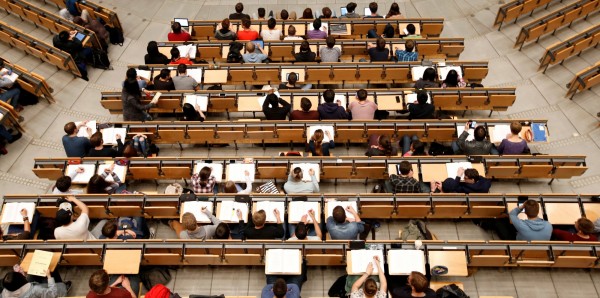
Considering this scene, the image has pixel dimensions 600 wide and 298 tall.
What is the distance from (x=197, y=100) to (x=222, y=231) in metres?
3.45

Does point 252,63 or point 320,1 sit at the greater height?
point 320,1

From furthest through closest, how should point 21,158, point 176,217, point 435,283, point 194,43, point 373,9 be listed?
point 373,9 → point 194,43 → point 21,158 → point 176,217 → point 435,283

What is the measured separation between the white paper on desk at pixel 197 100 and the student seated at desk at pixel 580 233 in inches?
264

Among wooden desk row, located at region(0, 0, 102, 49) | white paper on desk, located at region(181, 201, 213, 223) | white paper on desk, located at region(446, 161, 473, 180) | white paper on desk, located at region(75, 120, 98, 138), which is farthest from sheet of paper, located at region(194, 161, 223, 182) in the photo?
wooden desk row, located at region(0, 0, 102, 49)

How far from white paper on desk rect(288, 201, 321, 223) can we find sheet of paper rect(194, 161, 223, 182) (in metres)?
1.47

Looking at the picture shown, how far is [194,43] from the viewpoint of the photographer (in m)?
10.7

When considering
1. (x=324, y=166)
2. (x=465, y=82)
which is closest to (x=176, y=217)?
(x=324, y=166)

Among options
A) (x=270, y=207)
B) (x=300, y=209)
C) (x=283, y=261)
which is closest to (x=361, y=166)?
(x=300, y=209)

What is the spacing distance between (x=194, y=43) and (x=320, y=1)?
201 inches

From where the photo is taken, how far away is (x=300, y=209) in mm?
7137

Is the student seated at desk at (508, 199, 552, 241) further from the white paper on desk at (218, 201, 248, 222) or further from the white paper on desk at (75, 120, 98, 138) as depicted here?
the white paper on desk at (75, 120, 98, 138)

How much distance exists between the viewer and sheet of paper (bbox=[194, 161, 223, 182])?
25.5ft

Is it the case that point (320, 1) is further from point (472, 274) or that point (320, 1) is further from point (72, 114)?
point (472, 274)

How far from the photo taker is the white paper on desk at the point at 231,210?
23.4 feet
